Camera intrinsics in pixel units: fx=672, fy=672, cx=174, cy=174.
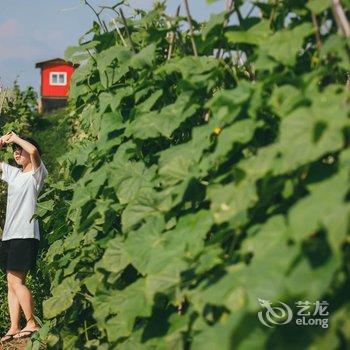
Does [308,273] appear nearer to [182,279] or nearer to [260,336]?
[260,336]

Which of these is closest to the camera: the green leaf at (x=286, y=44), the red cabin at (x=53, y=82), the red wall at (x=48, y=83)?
the green leaf at (x=286, y=44)

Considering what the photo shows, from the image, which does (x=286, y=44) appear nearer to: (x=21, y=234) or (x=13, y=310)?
(x=21, y=234)

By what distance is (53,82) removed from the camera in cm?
5059

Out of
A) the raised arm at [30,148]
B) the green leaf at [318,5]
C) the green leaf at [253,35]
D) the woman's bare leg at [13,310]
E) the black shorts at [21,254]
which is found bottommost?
the woman's bare leg at [13,310]

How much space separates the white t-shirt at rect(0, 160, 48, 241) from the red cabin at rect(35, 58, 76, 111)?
45.3 m

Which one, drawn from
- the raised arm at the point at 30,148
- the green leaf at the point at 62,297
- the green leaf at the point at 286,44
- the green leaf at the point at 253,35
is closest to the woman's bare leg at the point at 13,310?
the raised arm at the point at 30,148

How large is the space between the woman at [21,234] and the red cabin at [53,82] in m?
45.3

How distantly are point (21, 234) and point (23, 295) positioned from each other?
50 cm

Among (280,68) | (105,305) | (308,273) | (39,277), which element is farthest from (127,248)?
(39,277)

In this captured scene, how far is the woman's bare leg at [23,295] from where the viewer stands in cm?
548

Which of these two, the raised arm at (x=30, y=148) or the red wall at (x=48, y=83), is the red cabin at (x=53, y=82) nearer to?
the red wall at (x=48, y=83)

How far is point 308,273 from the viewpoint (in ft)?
5.17

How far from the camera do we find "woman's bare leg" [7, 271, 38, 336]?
5484mm

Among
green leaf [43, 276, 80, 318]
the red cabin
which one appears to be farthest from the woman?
the red cabin
